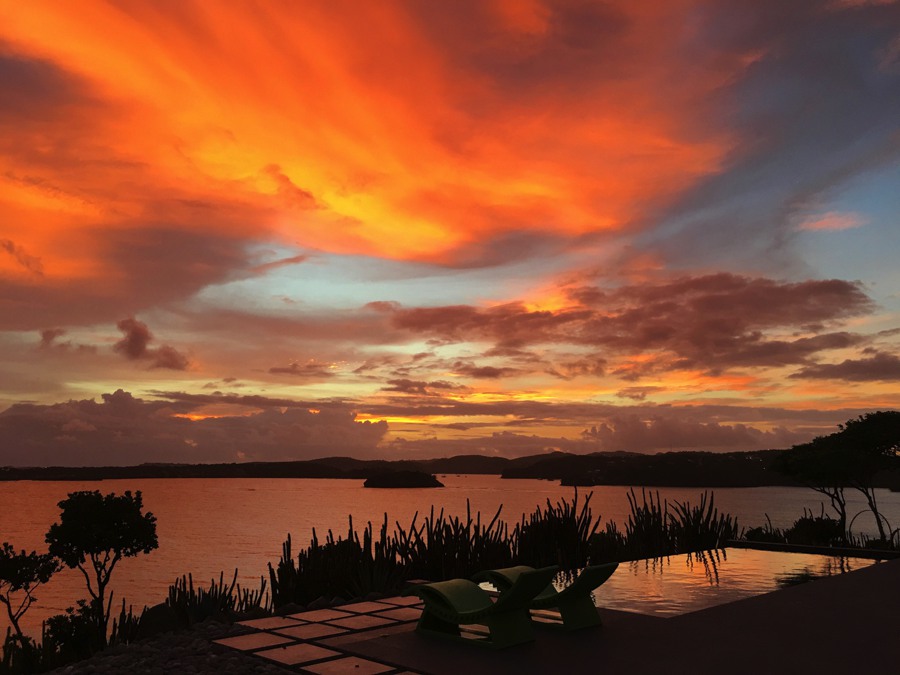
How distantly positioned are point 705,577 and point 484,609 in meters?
5.04

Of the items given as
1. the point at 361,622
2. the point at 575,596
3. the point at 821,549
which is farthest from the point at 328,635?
the point at 821,549

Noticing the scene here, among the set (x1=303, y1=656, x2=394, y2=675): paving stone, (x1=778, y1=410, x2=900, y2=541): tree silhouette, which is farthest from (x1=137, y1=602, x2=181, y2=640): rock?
(x1=778, y1=410, x2=900, y2=541): tree silhouette

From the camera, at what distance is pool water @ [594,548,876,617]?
24.9 ft

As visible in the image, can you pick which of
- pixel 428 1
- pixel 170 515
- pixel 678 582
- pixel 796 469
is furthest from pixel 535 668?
pixel 170 515

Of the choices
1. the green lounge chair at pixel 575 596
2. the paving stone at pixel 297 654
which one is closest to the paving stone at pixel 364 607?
the paving stone at pixel 297 654

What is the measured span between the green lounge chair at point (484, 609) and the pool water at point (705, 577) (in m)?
1.85

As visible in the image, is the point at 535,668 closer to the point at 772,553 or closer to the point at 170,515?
the point at 772,553

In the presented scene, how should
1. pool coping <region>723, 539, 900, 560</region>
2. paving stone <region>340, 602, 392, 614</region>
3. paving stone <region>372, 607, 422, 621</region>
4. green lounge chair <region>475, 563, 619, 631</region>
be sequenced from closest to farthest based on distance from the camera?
1. green lounge chair <region>475, 563, 619, 631</region>
2. paving stone <region>372, 607, 422, 621</region>
3. paving stone <region>340, 602, 392, 614</region>
4. pool coping <region>723, 539, 900, 560</region>

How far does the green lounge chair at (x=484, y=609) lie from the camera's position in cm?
559

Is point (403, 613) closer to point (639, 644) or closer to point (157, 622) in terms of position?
point (639, 644)

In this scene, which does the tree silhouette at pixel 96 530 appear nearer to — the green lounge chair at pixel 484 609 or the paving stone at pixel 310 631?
the paving stone at pixel 310 631

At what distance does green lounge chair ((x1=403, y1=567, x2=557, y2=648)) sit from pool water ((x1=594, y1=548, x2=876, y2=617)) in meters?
1.85

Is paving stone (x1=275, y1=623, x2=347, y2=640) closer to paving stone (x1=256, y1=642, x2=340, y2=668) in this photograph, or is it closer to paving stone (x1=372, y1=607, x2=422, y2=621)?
paving stone (x1=256, y1=642, x2=340, y2=668)

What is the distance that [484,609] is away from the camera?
571cm
